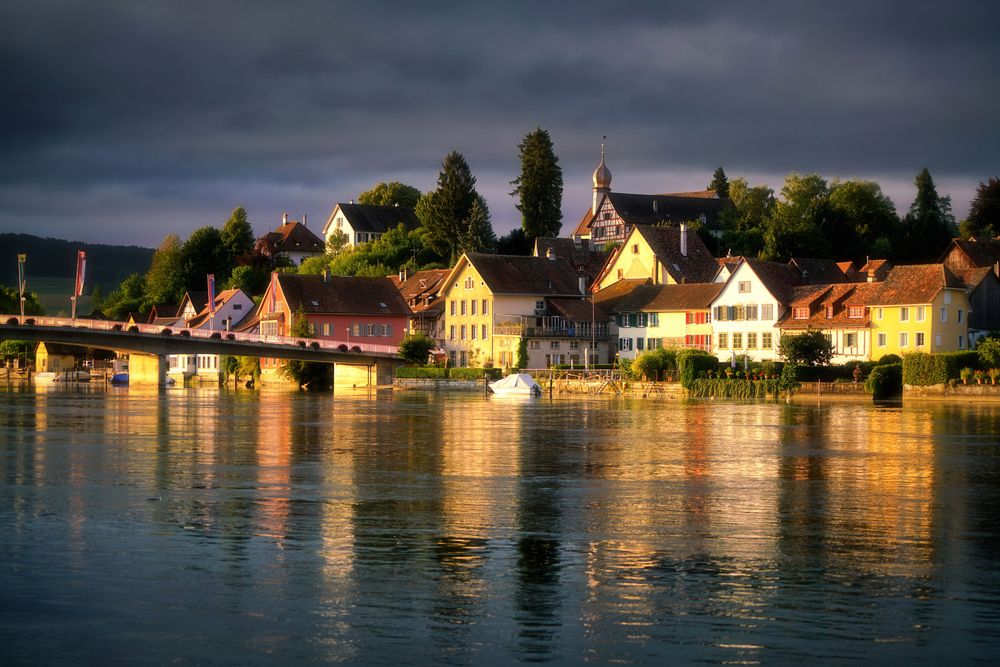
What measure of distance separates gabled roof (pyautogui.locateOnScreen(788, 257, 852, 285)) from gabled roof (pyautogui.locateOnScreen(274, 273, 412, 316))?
40.7m

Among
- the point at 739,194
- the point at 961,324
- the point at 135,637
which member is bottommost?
the point at 135,637

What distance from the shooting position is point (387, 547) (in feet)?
80.4

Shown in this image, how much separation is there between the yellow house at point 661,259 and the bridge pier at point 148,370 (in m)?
43.4

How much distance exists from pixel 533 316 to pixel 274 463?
279 ft

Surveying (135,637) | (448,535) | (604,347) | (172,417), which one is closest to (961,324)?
(604,347)

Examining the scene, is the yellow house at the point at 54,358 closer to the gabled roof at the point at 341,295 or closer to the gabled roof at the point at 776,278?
the gabled roof at the point at 341,295

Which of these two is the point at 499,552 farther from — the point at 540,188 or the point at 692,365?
the point at 540,188

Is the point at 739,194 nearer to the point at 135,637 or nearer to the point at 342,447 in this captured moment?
the point at 342,447

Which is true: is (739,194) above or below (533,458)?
above

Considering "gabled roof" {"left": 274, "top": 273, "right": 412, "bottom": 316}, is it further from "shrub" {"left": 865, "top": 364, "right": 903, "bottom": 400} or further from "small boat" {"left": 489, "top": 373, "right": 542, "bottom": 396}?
"shrub" {"left": 865, "top": 364, "right": 903, "bottom": 400}

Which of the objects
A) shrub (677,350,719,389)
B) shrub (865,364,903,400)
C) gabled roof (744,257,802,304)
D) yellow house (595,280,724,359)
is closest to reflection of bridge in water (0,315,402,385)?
yellow house (595,280,724,359)

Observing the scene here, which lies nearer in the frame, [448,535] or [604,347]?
[448,535]

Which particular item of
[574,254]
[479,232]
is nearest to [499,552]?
[574,254]

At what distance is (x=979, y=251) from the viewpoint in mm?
112438
